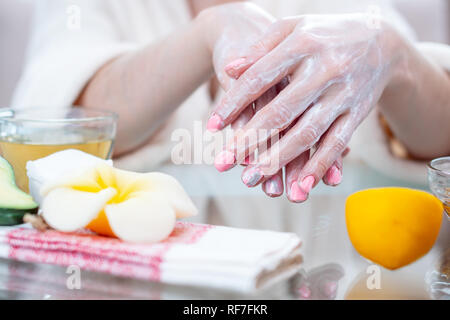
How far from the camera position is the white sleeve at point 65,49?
715 millimetres

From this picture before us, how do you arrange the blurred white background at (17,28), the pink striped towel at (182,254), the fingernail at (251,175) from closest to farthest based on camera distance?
the pink striped towel at (182,254) < the fingernail at (251,175) < the blurred white background at (17,28)

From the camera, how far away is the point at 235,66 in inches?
18.5

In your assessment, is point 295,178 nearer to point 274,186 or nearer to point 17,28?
point 274,186

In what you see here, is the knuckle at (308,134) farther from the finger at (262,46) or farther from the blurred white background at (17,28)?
the blurred white background at (17,28)

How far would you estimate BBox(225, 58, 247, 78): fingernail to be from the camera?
0.47 meters

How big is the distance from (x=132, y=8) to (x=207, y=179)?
407mm

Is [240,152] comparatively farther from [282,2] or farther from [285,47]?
[282,2]

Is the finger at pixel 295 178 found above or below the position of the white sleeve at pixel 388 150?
above

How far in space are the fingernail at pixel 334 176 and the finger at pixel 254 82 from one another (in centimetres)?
9

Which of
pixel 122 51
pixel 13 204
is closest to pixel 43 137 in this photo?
pixel 13 204

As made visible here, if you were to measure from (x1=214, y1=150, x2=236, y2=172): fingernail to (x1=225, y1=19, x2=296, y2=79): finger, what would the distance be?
0.30ft

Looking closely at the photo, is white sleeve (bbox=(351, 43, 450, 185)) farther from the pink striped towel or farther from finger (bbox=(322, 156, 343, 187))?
the pink striped towel

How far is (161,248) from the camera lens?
307 millimetres

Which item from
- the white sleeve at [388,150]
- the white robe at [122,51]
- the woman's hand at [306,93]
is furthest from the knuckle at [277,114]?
the white sleeve at [388,150]
